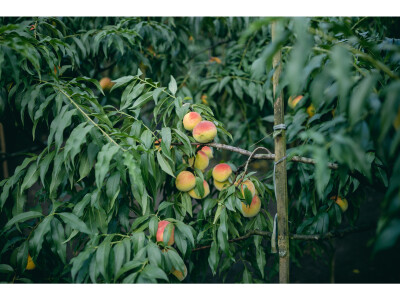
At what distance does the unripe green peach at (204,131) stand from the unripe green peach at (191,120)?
0.03 metres

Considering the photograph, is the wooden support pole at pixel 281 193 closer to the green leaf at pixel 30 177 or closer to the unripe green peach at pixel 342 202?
the unripe green peach at pixel 342 202

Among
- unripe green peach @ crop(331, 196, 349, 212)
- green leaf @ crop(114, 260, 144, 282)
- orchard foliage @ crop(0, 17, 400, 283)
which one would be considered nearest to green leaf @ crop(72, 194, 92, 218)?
orchard foliage @ crop(0, 17, 400, 283)

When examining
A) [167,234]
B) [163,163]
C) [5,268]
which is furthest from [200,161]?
[5,268]

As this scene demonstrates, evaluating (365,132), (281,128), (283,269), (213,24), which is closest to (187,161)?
(281,128)

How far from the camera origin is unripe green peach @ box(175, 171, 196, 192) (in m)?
0.97

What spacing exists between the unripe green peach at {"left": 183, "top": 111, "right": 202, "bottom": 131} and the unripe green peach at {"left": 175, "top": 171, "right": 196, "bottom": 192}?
6.6 inches

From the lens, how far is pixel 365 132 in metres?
0.50

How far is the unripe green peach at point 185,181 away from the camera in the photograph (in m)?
0.97

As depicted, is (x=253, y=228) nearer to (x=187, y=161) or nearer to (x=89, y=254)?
(x=187, y=161)

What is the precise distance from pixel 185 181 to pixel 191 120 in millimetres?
218

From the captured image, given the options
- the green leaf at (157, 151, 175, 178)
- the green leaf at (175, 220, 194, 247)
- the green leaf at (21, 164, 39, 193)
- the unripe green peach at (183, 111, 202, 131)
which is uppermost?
the unripe green peach at (183, 111, 202, 131)

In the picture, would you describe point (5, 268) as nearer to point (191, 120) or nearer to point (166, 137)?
point (166, 137)

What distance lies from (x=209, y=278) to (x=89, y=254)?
861 millimetres

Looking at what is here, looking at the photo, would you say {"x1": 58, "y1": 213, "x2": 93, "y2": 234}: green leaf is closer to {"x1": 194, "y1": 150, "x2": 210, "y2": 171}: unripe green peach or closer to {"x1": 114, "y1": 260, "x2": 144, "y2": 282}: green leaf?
{"x1": 114, "y1": 260, "x2": 144, "y2": 282}: green leaf
